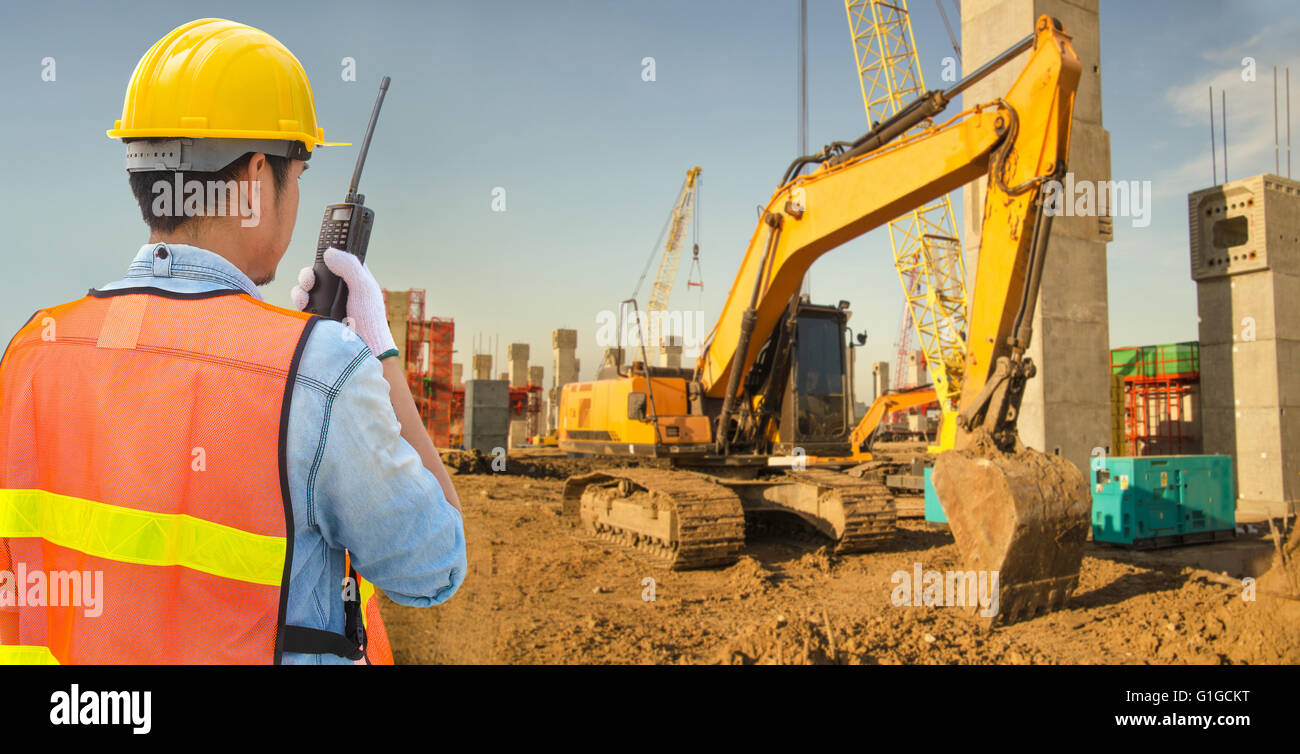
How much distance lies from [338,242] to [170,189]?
1.18ft

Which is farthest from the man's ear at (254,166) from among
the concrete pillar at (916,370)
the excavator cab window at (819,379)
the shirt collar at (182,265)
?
the concrete pillar at (916,370)

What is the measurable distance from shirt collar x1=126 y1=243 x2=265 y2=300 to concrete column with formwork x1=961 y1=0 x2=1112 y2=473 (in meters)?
13.8

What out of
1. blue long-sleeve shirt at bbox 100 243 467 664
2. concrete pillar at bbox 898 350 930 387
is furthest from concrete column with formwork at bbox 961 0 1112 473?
concrete pillar at bbox 898 350 930 387

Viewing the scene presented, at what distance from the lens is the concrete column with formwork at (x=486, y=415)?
18484mm

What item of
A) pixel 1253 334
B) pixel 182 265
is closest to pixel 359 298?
pixel 182 265

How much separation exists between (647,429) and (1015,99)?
5073mm

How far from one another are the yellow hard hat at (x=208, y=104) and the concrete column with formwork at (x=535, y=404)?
3205 cm

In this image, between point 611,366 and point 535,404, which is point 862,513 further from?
point 535,404

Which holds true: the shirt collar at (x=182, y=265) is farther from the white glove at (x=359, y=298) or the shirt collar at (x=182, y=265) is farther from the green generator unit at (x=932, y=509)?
the green generator unit at (x=932, y=509)

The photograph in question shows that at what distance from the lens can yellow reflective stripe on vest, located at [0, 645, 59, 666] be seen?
1.08 m

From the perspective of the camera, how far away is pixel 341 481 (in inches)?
41.1

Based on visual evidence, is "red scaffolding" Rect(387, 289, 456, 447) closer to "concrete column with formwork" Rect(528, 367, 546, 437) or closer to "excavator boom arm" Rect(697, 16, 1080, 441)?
"concrete column with formwork" Rect(528, 367, 546, 437)

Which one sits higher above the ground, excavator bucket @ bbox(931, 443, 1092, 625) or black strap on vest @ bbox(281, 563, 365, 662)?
black strap on vest @ bbox(281, 563, 365, 662)
